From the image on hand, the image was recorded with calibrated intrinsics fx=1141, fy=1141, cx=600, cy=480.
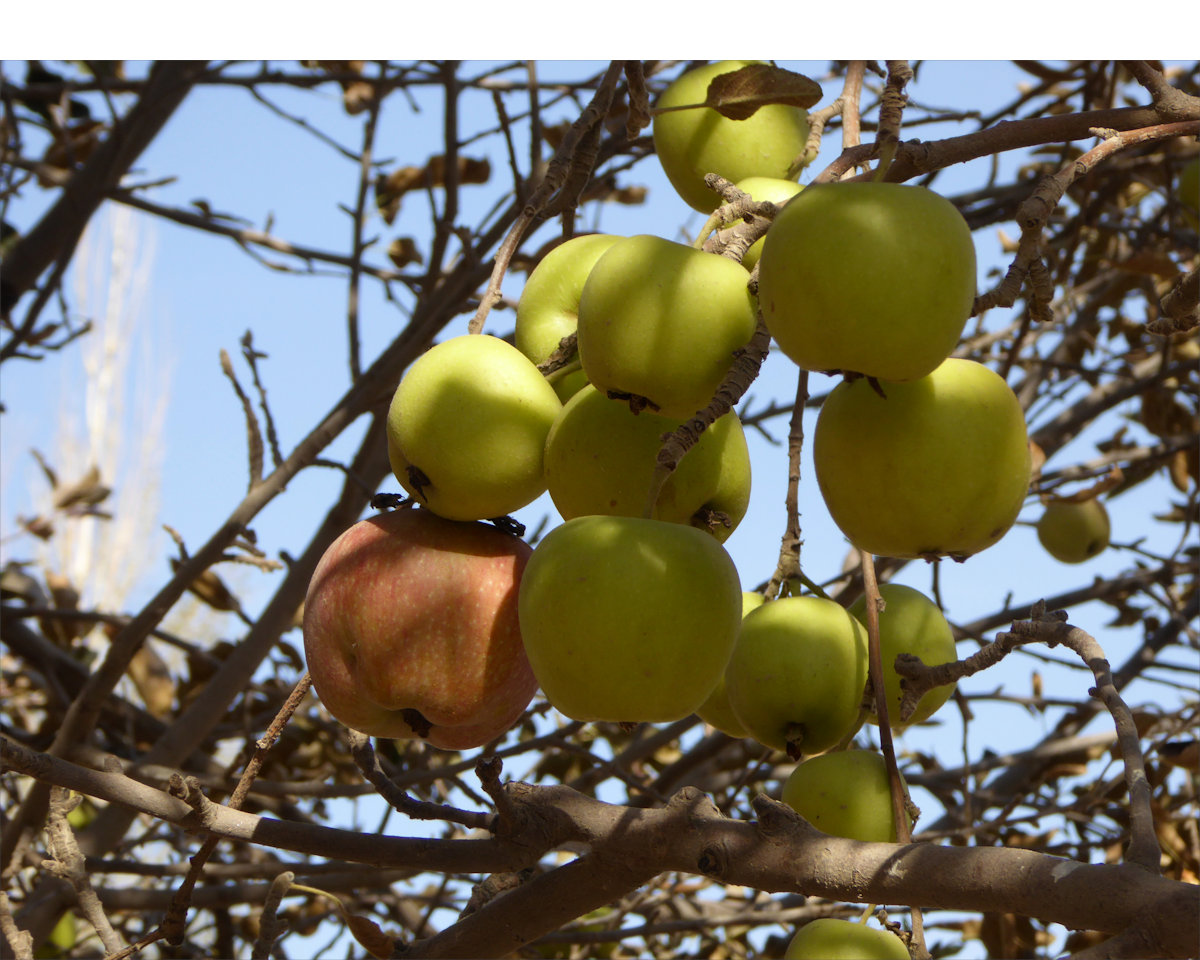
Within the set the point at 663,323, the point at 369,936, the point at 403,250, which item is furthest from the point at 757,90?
the point at 403,250

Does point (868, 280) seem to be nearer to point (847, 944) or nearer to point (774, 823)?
point (774, 823)

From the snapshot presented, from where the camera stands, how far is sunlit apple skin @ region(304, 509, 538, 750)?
1.10m

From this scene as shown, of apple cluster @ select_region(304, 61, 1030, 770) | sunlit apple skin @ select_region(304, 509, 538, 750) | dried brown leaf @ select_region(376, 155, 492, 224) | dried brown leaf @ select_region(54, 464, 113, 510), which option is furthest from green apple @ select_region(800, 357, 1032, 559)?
dried brown leaf @ select_region(54, 464, 113, 510)

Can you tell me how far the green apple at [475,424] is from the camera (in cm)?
97

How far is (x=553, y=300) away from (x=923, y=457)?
0.41 metres

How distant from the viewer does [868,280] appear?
0.79 m

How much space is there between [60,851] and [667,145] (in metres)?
0.98

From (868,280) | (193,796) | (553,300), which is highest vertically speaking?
(553,300)

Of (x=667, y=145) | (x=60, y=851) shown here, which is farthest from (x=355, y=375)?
(x=60, y=851)

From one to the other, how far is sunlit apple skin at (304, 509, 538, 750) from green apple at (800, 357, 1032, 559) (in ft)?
1.12

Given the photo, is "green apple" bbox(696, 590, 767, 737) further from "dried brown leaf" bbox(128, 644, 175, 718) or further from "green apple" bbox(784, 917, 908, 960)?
"dried brown leaf" bbox(128, 644, 175, 718)

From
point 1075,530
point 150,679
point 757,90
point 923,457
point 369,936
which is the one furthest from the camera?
point 1075,530

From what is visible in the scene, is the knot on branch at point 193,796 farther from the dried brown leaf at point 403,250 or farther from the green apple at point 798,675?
the dried brown leaf at point 403,250

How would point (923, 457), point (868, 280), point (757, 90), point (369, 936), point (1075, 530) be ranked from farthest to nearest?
point (1075, 530)
point (369, 936)
point (757, 90)
point (923, 457)
point (868, 280)
